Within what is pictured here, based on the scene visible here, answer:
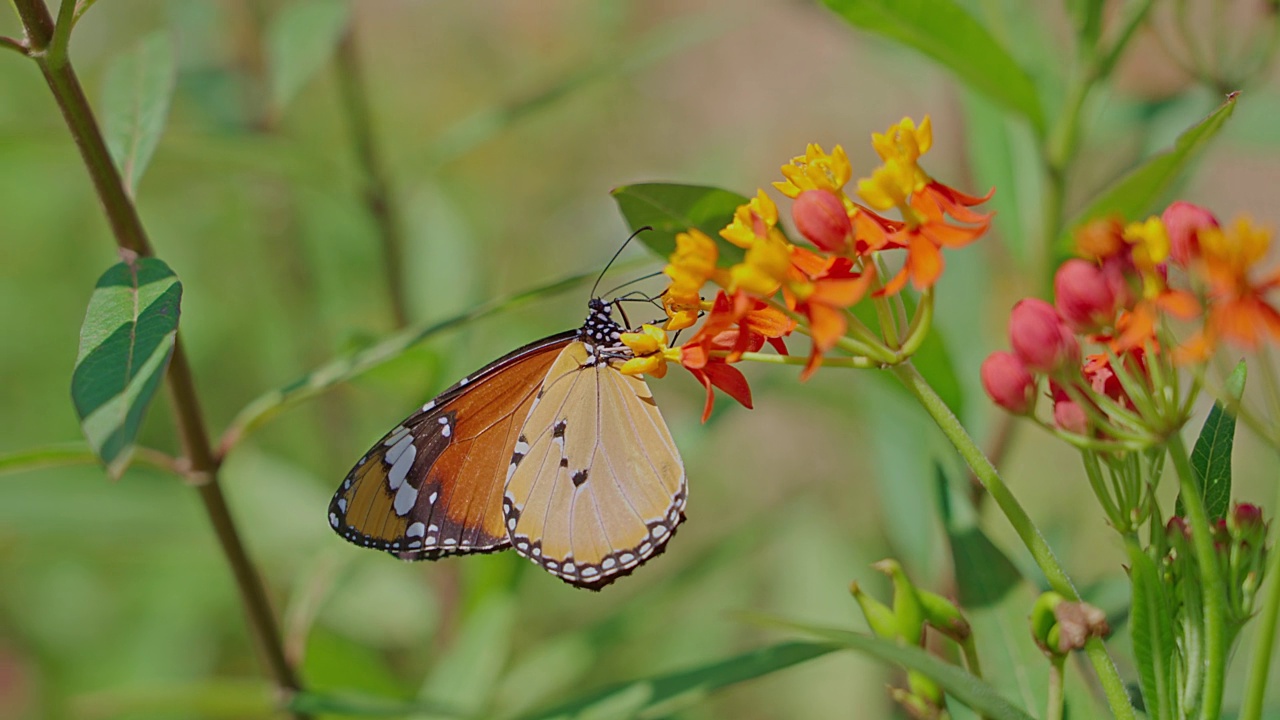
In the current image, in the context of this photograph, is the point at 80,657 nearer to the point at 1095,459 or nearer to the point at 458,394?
the point at 458,394

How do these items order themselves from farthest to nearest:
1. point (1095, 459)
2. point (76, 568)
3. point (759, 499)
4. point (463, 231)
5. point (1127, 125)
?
point (759, 499)
point (76, 568)
point (463, 231)
point (1127, 125)
point (1095, 459)

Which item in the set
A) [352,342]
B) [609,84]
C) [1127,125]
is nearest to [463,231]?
[352,342]

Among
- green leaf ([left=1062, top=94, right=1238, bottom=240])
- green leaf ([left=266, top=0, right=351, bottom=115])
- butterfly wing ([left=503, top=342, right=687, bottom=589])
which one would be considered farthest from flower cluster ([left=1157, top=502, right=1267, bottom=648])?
green leaf ([left=266, top=0, right=351, bottom=115])

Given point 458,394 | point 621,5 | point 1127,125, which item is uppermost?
point 621,5

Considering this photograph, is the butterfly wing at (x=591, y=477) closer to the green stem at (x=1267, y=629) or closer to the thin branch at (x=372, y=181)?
the thin branch at (x=372, y=181)

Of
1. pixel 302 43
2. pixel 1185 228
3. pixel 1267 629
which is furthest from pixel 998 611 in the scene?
pixel 302 43

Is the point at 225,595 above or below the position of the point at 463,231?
below

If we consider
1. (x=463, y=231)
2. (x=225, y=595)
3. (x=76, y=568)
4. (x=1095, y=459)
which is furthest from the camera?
(x=76, y=568)

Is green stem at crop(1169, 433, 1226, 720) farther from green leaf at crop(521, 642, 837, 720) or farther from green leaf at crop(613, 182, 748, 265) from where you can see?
green leaf at crop(613, 182, 748, 265)
